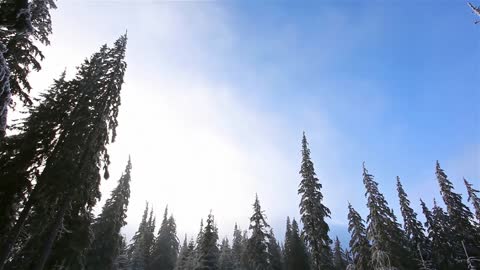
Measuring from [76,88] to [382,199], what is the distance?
3347 centimetres

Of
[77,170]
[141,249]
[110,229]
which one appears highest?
[141,249]

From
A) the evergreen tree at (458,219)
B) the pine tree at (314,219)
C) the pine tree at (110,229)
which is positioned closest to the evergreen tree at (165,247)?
the pine tree at (110,229)

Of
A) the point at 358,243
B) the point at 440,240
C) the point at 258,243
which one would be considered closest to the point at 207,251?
the point at 258,243

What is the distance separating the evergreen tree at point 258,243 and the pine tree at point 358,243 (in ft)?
36.7

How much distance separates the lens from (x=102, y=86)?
1984cm

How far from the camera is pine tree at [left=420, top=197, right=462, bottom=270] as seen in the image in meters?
42.7

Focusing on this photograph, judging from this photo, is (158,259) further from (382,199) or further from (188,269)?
(382,199)

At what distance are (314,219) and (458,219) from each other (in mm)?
25117

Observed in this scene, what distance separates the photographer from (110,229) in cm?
3778

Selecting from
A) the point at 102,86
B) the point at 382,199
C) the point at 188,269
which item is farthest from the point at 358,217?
the point at 102,86

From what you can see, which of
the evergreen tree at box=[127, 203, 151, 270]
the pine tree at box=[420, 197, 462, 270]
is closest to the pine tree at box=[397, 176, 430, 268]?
the pine tree at box=[420, 197, 462, 270]

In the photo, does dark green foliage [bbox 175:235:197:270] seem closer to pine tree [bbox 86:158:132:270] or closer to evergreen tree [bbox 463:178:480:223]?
pine tree [bbox 86:158:132:270]

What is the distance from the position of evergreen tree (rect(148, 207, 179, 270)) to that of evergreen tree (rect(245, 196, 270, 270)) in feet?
82.9

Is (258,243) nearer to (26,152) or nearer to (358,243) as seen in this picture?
(358,243)
